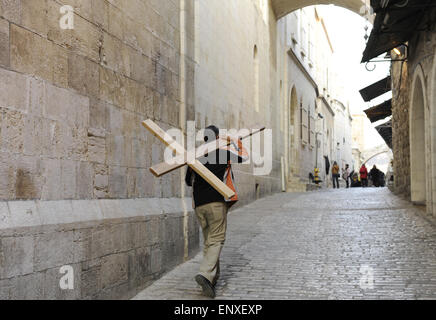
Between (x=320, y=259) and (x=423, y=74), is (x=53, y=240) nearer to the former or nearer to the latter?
(x=320, y=259)

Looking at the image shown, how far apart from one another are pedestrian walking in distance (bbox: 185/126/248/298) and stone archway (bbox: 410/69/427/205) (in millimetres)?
7854

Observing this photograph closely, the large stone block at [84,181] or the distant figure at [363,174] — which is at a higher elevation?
the distant figure at [363,174]

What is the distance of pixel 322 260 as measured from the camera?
6.75 m

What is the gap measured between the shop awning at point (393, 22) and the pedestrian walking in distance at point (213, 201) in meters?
5.33

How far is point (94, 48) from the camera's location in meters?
5.02

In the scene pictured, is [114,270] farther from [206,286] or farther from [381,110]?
[381,110]

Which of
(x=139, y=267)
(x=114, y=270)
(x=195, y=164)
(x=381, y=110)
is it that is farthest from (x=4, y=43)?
(x=381, y=110)

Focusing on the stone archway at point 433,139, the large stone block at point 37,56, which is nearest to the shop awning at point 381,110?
the stone archway at point 433,139

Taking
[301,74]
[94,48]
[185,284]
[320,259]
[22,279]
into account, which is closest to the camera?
[22,279]

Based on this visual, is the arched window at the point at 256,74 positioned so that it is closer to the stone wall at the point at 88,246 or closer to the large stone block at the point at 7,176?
the stone wall at the point at 88,246

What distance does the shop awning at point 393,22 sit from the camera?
9484 millimetres

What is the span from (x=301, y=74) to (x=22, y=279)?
76.6ft

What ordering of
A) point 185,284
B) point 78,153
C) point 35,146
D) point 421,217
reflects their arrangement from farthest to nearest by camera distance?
point 421,217, point 185,284, point 78,153, point 35,146

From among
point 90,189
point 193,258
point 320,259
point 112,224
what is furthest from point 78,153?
point 320,259
